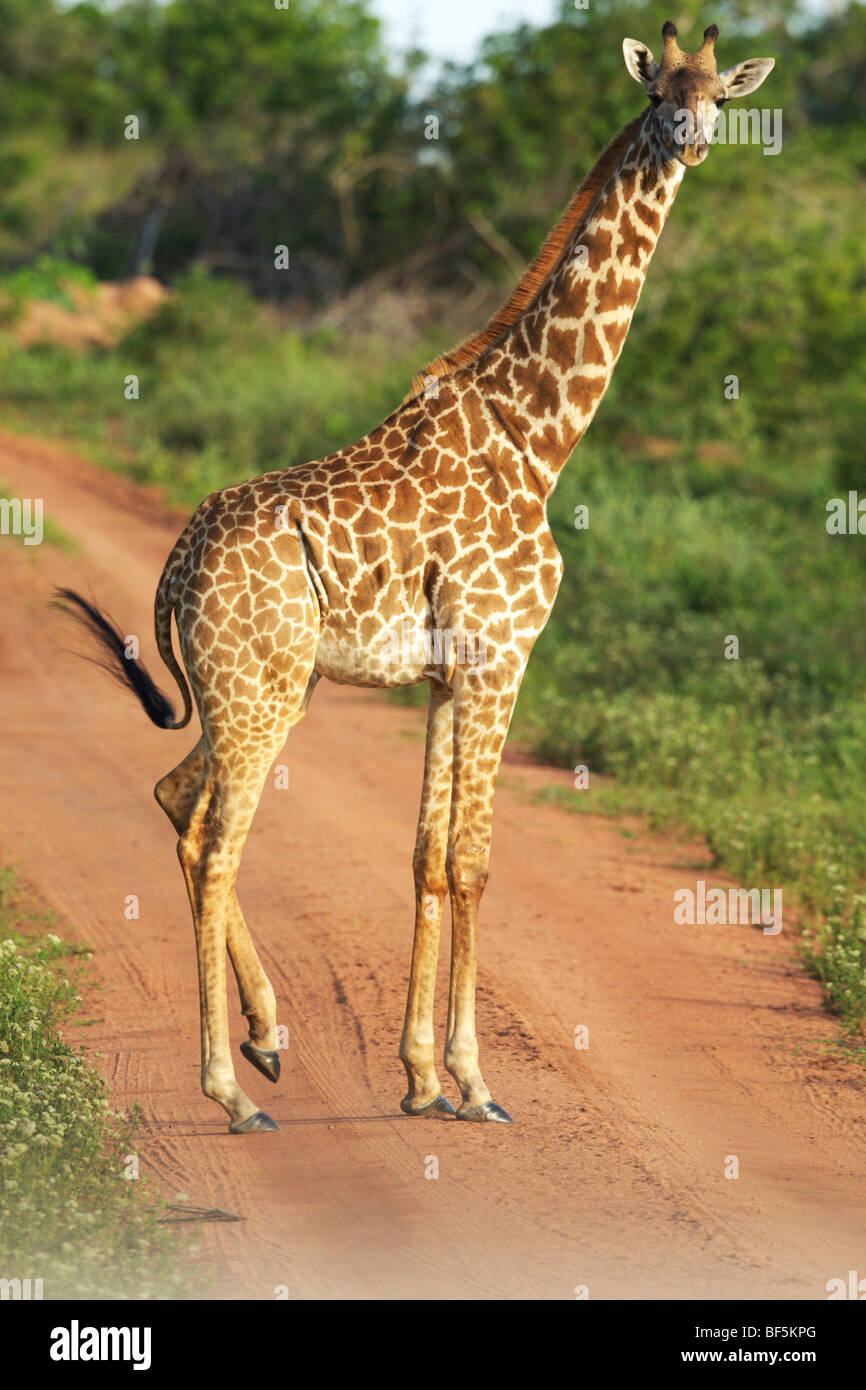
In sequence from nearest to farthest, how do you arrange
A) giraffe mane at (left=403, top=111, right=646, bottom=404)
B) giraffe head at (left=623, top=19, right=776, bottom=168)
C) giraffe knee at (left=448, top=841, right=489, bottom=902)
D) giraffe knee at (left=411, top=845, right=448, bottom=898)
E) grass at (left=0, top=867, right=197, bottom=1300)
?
grass at (left=0, top=867, right=197, bottom=1300) < giraffe head at (left=623, top=19, right=776, bottom=168) < giraffe knee at (left=448, top=841, right=489, bottom=902) < giraffe knee at (left=411, top=845, right=448, bottom=898) < giraffe mane at (left=403, top=111, right=646, bottom=404)

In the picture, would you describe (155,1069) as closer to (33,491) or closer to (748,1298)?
(748,1298)

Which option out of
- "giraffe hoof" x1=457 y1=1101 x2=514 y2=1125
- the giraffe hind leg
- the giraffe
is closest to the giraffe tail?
the giraffe

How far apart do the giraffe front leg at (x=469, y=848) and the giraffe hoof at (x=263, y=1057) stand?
645 millimetres

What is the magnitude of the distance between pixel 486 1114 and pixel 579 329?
113 inches

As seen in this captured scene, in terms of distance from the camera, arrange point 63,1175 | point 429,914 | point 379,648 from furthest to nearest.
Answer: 1. point 429,914
2. point 379,648
3. point 63,1175

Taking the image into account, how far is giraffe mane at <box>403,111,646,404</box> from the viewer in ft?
18.5

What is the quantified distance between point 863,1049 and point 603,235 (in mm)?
3518

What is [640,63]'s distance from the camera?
5.54 m

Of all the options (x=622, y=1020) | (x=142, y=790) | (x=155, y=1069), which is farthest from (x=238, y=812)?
(x=142, y=790)

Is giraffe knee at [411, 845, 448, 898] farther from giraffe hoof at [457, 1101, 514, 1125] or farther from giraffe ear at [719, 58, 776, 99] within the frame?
giraffe ear at [719, 58, 776, 99]

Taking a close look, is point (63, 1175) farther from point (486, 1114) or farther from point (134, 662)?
point (134, 662)

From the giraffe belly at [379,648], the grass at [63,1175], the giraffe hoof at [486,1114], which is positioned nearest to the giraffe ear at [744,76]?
the giraffe belly at [379,648]

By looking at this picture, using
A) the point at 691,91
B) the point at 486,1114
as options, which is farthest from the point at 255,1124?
the point at 691,91

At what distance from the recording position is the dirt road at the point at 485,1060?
4.54 meters
